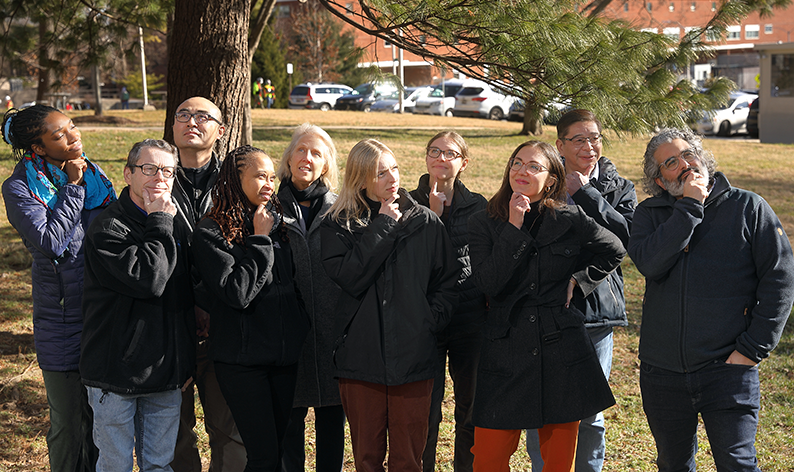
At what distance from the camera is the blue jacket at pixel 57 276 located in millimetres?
3193

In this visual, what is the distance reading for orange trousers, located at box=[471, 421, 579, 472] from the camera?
3076 mm

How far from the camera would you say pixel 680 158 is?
3.01m

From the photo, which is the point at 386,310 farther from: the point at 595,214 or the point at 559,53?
the point at 559,53

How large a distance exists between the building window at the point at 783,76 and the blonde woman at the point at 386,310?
20287 mm

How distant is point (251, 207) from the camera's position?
322cm

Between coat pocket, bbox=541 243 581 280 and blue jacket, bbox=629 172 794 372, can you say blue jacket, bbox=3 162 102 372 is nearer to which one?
coat pocket, bbox=541 243 581 280

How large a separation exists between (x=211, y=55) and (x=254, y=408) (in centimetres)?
318

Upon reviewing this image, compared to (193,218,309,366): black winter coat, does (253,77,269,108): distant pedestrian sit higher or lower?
higher

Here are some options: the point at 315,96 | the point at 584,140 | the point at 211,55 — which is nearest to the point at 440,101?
the point at 315,96

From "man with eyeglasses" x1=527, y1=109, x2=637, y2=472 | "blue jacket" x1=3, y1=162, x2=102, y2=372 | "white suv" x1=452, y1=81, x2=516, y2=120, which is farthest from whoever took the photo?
"white suv" x1=452, y1=81, x2=516, y2=120

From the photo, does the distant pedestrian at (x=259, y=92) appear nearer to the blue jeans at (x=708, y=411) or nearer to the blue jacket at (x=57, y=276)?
the blue jacket at (x=57, y=276)

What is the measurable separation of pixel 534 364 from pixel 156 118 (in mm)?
19597

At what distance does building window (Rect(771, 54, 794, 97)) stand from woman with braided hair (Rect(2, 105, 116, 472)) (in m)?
21.1

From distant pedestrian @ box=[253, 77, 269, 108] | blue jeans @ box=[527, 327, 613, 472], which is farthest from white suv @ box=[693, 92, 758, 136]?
blue jeans @ box=[527, 327, 613, 472]
